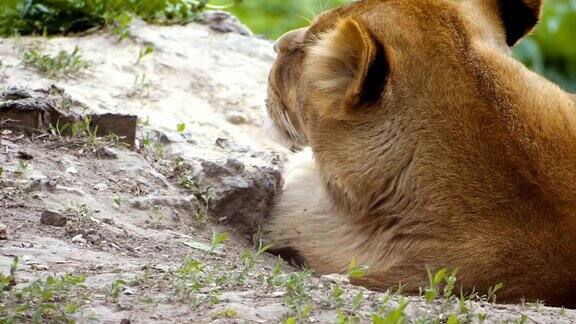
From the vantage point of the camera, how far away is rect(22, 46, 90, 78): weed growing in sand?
22.7 feet

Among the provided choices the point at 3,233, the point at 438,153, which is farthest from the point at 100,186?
the point at 438,153

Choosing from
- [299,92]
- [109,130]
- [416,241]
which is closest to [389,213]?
[416,241]

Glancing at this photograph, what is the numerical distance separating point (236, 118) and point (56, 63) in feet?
3.72

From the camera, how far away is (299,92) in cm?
579

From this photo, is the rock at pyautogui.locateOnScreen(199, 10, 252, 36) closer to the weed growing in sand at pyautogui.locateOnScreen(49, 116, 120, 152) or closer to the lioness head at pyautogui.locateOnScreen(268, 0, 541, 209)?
the weed growing in sand at pyautogui.locateOnScreen(49, 116, 120, 152)

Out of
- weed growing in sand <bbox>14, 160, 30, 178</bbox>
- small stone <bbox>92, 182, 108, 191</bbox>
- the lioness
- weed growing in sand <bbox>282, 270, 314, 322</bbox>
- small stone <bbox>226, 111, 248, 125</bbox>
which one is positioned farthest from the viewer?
small stone <bbox>226, 111, 248, 125</bbox>

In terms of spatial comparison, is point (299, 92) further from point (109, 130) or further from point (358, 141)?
point (109, 130)

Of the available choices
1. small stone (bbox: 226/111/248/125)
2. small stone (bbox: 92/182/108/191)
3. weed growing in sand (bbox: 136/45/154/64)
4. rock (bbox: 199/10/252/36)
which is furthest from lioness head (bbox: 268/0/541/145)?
rock (bbox: 199/10/252/36)

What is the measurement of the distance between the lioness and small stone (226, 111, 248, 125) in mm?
1736

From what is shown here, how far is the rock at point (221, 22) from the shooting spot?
8.56m

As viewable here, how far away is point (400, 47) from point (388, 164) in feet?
1.68

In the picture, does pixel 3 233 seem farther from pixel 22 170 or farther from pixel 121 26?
pixel 121 26

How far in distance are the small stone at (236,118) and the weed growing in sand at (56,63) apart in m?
0.90

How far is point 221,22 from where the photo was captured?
861 centimetres
